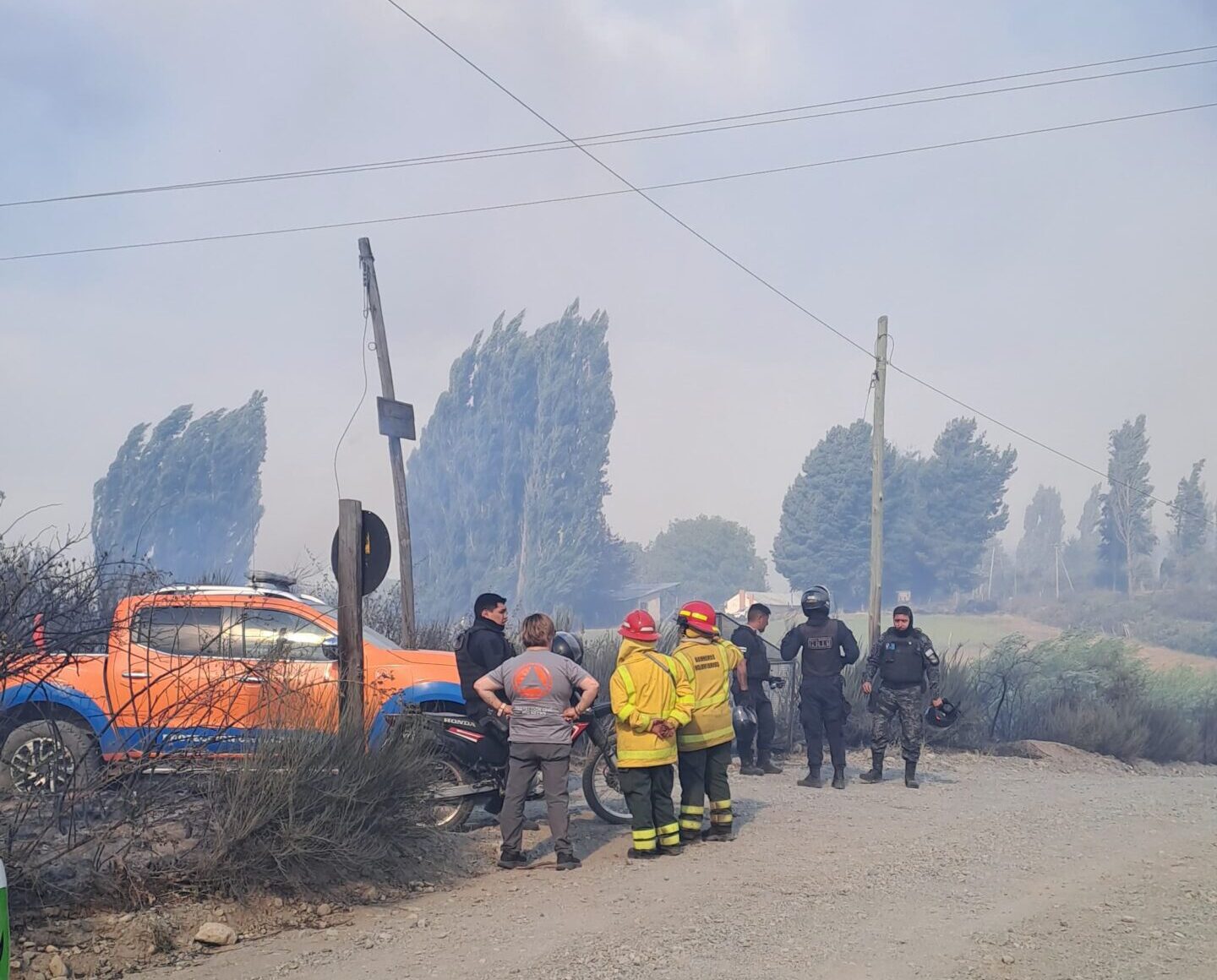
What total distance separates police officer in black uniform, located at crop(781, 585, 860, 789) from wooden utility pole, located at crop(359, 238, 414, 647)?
5.09 m

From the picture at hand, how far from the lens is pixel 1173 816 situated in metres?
10.9

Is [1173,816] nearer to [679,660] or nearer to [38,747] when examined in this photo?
[679,660]

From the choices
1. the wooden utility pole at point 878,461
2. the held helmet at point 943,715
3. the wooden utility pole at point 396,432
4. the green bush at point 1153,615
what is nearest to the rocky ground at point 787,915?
the held helmet at point 943,715

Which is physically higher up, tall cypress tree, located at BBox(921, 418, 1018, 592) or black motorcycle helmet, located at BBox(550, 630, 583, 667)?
tall cypress tree, located at BBox(921, 418, 1018, 592)

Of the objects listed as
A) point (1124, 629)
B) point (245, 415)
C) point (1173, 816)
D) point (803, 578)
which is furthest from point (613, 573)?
point (1173, 816)

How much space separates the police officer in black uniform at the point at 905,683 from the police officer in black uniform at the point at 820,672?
0.35m

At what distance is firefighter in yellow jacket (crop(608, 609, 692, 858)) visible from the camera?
8.45 metres

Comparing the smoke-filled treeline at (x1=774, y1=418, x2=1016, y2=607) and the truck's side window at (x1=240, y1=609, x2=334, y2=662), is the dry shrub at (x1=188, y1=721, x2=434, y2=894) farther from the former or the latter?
the smoke-filled treeline at (x1=774, y1=418, x2=1016, y2=607)

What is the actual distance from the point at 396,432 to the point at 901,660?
23.2 feet

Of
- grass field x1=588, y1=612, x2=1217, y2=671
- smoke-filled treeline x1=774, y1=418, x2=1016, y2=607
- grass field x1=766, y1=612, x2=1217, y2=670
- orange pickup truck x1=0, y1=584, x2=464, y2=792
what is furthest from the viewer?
smoke-filled treeline x1=774, y1=418, x2=1016, y2=607

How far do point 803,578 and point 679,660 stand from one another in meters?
84.7

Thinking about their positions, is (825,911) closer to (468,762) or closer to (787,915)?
(787,915)

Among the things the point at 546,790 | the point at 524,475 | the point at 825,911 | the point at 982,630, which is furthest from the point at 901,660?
the point at 524,475

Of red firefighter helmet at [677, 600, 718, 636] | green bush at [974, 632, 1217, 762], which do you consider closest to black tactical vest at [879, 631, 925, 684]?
red firefighter helmet at [677, 600, 718, 636]
